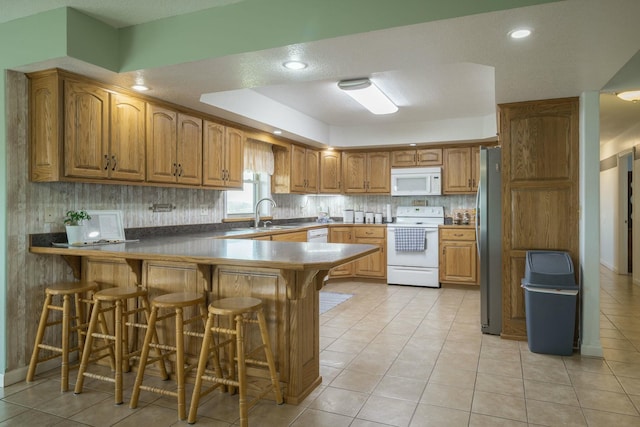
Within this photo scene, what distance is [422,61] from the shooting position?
8.82 ft

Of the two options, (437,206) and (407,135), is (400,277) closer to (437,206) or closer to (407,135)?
(437,206)

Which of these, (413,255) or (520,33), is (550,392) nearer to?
(520,33)

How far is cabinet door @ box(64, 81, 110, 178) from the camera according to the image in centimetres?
290

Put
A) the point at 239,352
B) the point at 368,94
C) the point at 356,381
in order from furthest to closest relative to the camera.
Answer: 1. the point at 368,94
2. the point at 356,381
3. the point at 239,352

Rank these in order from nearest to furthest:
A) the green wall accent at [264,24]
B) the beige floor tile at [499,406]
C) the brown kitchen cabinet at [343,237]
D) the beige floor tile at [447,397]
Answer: the green wall accent at [264,24], the beige floor tile at [499,406], the beige floor tile at [447,397], the brown kitchen cabinet at [343,237]

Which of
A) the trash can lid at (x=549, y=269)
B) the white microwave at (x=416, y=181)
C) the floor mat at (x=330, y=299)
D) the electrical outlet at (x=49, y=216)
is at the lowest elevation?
the floor mat at (x=330, y=299)

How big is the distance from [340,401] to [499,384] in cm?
109

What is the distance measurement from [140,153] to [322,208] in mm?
4172

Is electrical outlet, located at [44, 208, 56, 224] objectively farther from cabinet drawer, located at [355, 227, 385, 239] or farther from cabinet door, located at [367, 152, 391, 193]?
cabinet door, located at [367, 152, 391, 193]

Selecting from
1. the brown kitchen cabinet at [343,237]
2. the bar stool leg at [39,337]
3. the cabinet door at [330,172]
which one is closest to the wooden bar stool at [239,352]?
the bar stool leg at [39,337]

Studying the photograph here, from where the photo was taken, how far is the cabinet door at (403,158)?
652 centimetres

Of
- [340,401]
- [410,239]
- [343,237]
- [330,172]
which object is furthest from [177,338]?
[330,172]

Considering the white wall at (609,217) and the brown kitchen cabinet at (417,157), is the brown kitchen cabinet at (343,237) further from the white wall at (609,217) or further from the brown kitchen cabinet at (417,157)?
the white wall at (609,217)

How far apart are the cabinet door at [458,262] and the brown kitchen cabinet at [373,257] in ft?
2.78
